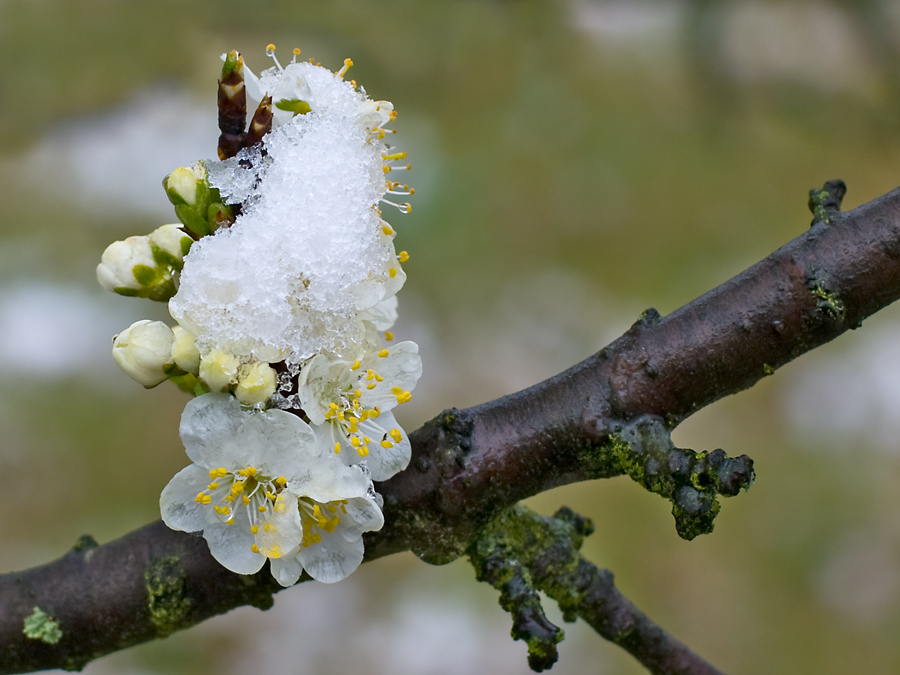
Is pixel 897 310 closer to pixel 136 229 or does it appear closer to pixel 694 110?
pixel 694 110

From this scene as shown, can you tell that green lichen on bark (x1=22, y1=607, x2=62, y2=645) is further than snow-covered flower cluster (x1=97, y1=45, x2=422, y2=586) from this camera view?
Yes

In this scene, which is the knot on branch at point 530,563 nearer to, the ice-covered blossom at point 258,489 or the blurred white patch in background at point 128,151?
the ice-covered blossom at point 258,489

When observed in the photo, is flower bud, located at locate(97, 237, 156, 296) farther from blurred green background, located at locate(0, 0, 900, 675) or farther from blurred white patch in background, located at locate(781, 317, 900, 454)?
blurred white patch in background, located at locate(781, 317, 900, 454)

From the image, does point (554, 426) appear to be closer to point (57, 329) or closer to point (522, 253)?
point (522, 253)

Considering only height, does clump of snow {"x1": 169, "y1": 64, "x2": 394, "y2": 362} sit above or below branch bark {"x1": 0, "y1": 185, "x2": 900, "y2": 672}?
above

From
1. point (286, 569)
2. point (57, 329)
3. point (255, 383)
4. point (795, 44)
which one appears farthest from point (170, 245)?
point (795, 44)

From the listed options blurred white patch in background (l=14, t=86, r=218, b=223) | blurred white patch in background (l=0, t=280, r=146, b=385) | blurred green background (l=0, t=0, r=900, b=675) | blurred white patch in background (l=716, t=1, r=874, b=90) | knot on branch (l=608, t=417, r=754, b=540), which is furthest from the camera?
blurred white patch in background (l=716, t=1, r=874, b=90)

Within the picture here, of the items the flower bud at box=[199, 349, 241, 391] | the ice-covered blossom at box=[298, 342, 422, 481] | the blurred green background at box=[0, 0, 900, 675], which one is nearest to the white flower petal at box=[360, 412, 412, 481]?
the ice-covered blossom at box=[298, 342, 422, 481]

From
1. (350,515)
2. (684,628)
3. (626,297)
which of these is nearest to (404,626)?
(684,628)
